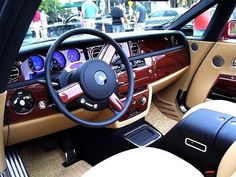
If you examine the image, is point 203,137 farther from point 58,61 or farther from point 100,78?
point 58,61

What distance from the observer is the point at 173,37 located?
2574 mm

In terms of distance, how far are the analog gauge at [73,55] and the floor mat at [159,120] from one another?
3.54 feet

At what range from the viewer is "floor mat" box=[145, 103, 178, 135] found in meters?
2.66

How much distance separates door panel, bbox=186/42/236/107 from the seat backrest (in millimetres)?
1236

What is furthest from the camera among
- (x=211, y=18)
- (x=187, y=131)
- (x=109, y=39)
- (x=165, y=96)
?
(x=165, y=96)

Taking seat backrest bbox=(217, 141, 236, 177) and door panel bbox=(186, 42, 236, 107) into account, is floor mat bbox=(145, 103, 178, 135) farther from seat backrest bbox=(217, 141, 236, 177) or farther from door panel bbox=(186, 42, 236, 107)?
seat backrest bbox=(217, 141, 236, 177)

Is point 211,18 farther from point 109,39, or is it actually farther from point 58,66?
point 58,66

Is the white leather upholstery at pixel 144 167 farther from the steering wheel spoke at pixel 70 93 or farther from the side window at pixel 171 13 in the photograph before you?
the side window at pixel 171 13

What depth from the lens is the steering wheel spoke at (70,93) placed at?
1499mm

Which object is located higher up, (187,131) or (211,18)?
(211,18)

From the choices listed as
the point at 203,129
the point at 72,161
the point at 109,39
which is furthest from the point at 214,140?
the point at 72,161

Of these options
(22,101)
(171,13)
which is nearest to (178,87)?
(171,13)

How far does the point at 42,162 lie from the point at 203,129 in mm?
1204

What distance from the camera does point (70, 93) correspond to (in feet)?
4.94
